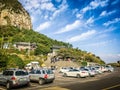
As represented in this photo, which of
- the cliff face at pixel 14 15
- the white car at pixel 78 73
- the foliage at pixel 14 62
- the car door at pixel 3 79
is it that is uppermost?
the cliff face at pixel 14 15

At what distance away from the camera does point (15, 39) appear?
122 meters

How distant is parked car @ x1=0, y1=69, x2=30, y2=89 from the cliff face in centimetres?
14150

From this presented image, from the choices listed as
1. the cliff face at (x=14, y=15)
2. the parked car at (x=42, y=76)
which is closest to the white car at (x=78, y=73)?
the parked car at (x=42, y=76)

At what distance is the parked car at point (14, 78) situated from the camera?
21047mm

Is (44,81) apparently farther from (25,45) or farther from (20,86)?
(25,45)

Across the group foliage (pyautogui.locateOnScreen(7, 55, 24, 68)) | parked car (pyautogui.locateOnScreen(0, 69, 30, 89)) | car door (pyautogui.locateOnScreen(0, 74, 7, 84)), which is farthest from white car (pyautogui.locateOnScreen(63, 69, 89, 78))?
foliage (pyautogui.locateOnScreen(7, 55, 24, 68))

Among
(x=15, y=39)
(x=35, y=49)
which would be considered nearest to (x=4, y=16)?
(x=15, y=39)

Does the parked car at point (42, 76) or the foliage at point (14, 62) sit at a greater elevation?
the foliage at point (14, 62)

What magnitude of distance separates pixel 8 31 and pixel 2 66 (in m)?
82.0

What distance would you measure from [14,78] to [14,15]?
15278cm

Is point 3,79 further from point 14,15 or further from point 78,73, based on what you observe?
point 14,15

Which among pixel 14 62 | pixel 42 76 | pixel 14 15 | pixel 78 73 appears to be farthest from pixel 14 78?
pixel 14 15

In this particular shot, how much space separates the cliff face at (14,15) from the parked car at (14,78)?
464 feet

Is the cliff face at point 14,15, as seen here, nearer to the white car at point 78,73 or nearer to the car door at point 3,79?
the white car at point 78,73
